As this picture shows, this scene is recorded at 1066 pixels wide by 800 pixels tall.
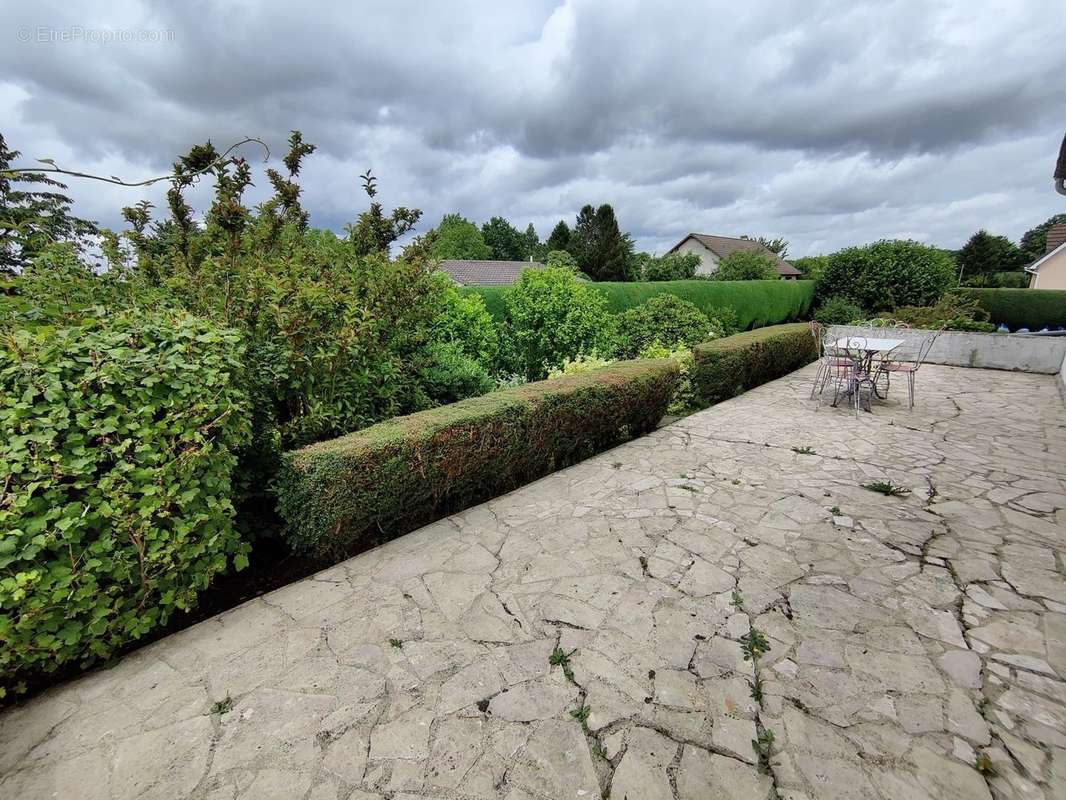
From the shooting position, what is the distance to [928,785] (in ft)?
5.24

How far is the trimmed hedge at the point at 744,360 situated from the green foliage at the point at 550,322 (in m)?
1.69

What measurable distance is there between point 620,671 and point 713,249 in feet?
133

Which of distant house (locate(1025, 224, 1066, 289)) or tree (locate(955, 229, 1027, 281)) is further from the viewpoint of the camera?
tree (locate(955, 229, 1027, 281))

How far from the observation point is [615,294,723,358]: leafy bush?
8.88 metres

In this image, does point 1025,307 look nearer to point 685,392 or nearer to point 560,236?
point 685,392

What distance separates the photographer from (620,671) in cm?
211

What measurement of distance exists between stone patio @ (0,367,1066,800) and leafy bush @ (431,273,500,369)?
10.8 feet

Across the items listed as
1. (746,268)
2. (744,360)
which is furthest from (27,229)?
(746,268)

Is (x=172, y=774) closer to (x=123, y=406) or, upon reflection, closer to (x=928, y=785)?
(x=123, y=406)

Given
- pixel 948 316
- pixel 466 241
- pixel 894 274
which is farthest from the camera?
pixel 466 241

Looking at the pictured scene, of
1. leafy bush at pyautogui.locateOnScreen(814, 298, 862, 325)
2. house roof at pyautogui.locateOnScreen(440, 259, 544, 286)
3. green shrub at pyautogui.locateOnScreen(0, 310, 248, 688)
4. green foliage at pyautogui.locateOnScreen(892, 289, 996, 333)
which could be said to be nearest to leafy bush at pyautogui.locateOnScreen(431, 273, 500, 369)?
green shrub at pyautogui.locateOnScreen(0, 310, 248, 688)

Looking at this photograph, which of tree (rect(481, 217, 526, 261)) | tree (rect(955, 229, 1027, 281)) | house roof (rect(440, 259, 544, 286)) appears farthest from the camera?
tree (rect(481, 217, 526, 261))

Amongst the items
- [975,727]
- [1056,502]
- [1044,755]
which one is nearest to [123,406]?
[975,727]

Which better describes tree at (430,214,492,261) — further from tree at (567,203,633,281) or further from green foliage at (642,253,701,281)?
green foliage at (642,253,701,281)
